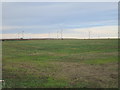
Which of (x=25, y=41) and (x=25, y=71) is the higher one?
(x=25, y=41)

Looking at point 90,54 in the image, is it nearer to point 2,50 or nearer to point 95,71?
point 95,71

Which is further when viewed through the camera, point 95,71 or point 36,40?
point 36,40

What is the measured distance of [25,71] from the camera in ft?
42.2

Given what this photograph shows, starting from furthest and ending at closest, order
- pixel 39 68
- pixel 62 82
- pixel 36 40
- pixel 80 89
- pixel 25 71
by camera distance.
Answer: pixel 36 40, pixel 39 68, pixel 25 71, pixel 62 82, pixel 80 89

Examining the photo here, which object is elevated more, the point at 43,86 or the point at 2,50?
the point at 2,50

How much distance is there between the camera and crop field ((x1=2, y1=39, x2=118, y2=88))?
459 inches

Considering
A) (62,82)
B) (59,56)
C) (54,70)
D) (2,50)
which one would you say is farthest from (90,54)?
(2,50)

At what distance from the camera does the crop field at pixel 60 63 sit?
11664 mm

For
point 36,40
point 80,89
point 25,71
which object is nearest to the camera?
point 80,89

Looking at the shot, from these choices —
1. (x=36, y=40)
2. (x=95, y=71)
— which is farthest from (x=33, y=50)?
(x=95, y=71)

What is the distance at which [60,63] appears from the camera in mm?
14375

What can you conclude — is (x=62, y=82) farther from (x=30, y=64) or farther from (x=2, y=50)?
(x=2, y=50)

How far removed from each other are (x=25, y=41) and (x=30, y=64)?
367cm

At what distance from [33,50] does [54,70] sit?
117 inches
